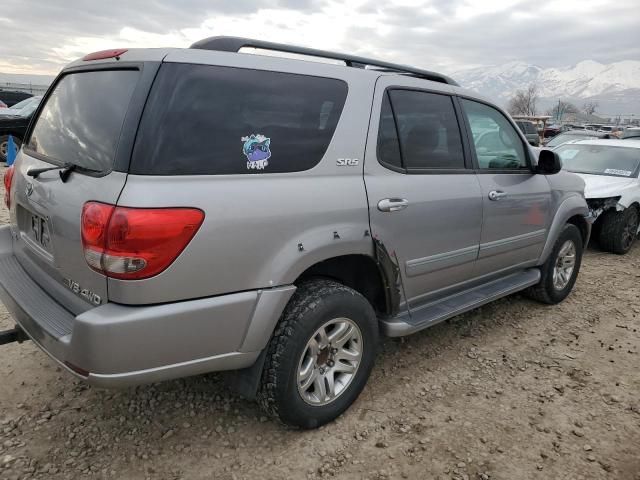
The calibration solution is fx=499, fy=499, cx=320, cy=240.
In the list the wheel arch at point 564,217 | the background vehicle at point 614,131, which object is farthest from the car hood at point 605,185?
the background vehicle at point 614,131

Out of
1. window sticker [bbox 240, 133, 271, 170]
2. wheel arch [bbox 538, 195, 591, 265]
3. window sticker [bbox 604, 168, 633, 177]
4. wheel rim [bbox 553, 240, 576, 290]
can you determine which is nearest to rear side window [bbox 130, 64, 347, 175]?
window sticker [bbox 240, 133, 271, 170]

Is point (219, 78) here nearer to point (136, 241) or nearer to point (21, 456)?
point (136, 241)

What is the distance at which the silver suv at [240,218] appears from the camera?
200 centimetres

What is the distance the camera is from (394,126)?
291 centimetres

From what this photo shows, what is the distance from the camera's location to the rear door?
2.06m

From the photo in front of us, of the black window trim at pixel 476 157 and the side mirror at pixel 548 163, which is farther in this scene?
the side mirror at pixel 548 163

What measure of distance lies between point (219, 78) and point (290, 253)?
2.77 feet

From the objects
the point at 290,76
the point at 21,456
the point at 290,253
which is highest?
the point at 290,76

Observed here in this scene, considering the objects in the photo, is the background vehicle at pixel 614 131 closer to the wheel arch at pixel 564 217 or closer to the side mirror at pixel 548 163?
the wheel arch at pixel 564 217

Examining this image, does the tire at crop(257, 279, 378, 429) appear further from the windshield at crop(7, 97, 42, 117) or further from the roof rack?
the windshield at crop(7, 97, 42, 117)

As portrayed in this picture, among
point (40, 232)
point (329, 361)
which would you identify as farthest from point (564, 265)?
point (40, 232)

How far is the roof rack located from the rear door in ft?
1.33

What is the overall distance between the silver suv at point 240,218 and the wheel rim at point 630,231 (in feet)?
14.3

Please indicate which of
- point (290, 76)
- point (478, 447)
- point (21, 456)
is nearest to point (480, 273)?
point (478, 447)
